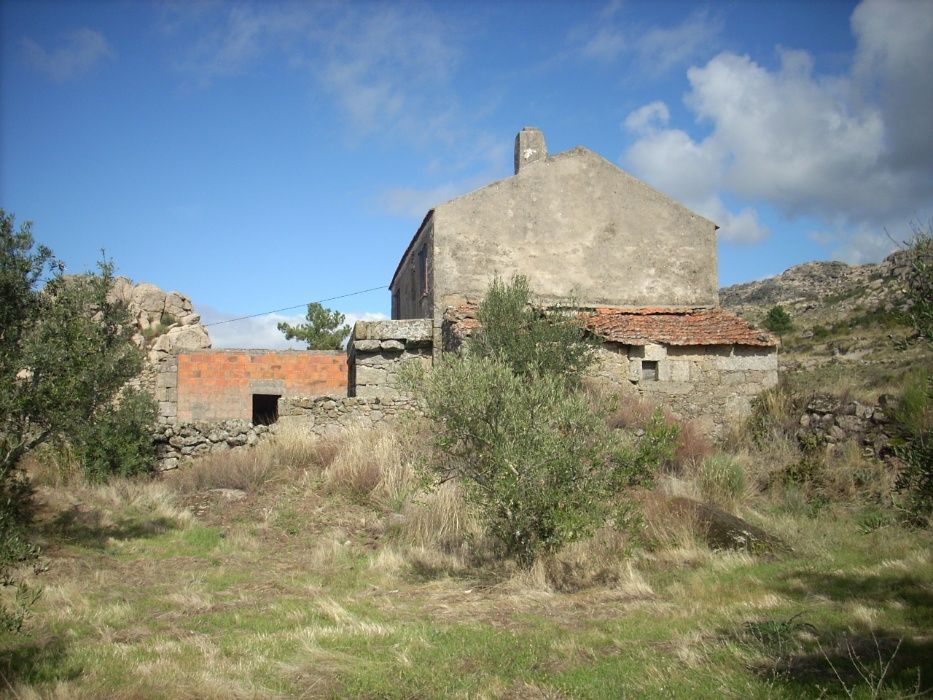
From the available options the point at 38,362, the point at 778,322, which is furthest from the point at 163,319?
the point at 778,322

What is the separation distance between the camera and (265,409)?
65.6 ft

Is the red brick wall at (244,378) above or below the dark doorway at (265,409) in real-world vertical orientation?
above

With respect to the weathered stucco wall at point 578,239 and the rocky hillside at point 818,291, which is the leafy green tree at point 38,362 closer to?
the weathered stucco wall at point 578,239

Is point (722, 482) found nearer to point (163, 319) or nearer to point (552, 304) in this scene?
point (552, 304)

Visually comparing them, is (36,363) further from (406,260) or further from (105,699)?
(406,260)

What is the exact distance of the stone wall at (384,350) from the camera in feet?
56.0

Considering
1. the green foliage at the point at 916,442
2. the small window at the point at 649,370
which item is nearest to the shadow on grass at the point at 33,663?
the green foliage at the point at 916,442

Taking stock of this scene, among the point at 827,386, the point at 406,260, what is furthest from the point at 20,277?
the point at 406,260

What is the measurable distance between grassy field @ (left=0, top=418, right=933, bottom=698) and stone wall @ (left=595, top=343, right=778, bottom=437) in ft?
13.1

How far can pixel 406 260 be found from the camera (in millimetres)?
24016

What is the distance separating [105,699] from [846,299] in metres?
39.7

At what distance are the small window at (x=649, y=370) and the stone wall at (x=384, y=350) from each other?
484 centimetres

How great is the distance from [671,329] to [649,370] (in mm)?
1158

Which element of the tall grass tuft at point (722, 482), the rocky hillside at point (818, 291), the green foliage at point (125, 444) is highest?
the rocky hillside at point (818, 291)
